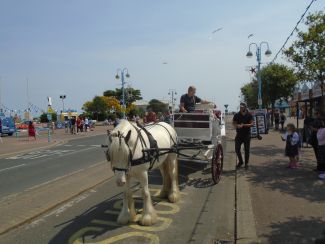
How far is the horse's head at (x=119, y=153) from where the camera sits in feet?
18.3

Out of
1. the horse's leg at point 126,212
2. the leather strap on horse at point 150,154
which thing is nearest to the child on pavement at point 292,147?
the leather strap on horse at point 150,154

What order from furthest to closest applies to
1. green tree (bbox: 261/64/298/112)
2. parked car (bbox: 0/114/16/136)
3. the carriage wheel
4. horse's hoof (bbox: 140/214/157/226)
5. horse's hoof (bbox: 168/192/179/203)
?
parked car (bbox: 0/114/16/136) → green tree (bbox: 261/64/298/112) → the carriage wheel → horse's hoof (bbox: 168/192/179/203) → horse's hoof (bbox: 140/214/157/226)

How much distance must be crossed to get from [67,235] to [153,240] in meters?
1.33

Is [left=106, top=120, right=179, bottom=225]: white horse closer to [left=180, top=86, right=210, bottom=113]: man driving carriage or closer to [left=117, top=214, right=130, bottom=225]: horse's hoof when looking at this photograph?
[left=117, top=214, right=130, bottom=225]: horse's hoof

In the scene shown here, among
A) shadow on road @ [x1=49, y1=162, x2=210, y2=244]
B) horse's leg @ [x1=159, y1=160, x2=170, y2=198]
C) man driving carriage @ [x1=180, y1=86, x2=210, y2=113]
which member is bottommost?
shadow on road @ [x1=49, y1=162, x2=210, y2=244]

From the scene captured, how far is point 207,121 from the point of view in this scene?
32.0ft

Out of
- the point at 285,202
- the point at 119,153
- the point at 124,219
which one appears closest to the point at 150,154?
the point at 119,153

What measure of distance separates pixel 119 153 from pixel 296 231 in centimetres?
279

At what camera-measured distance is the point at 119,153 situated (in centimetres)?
557

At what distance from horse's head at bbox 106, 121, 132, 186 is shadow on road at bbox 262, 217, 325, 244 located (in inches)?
86.0

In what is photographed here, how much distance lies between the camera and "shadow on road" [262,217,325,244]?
5.37 metres

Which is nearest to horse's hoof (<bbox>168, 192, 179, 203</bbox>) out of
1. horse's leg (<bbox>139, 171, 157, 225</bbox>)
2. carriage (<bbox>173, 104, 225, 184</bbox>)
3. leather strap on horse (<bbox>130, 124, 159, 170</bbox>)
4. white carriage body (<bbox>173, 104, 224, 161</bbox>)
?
leather strap on horse (<bbox>130, 124, 159, 170</bbox>)

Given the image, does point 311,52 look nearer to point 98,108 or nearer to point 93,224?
point 93,224

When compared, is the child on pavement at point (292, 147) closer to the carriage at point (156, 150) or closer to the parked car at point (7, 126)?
the carriage at point (156, 150)
